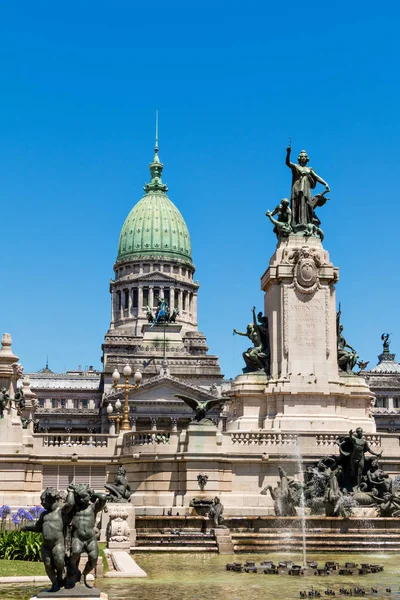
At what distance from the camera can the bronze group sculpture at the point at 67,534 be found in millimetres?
14203

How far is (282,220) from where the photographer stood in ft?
139

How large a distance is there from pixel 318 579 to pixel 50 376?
368 ft

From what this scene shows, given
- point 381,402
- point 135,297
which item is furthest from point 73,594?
point 135,297

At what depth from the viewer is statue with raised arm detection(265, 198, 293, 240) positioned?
4150 cm

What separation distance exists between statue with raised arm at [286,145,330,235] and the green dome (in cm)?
9754

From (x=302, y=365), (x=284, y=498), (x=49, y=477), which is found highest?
(x=302, y=365)

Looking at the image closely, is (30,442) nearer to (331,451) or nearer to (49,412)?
(331,451)

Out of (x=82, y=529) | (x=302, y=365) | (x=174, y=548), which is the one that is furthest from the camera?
(x=302, y=365)

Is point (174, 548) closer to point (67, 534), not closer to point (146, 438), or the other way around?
point (146, 438)

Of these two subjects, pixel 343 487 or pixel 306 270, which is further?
pixel 306 270

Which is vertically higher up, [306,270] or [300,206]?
[300,206]

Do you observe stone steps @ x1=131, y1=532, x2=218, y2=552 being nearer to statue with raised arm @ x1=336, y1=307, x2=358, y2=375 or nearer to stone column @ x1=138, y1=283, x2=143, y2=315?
statue with raised arm @ x1=336, y1=307, x2=358, y2=375

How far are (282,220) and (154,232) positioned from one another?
328ft

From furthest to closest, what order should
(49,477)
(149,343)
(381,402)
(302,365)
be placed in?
1. (149,343)
2. (381,402)
3. (302,365)
4. (49,477)
